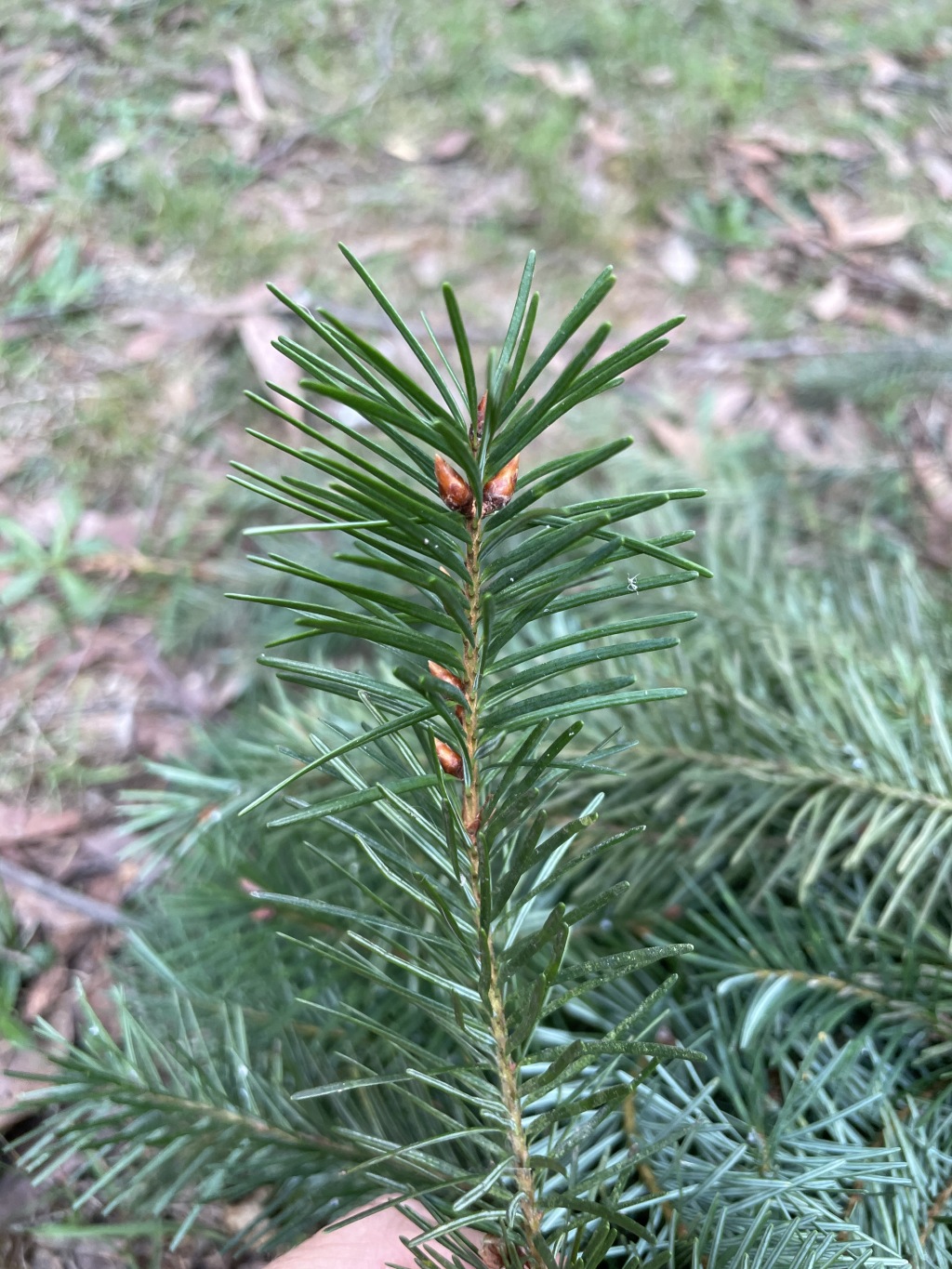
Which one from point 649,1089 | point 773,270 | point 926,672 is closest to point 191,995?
point 649,1089

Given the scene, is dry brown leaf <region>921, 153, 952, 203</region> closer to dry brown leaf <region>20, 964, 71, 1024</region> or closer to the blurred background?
the blurred background

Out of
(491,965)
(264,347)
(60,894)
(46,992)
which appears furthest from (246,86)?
(491,965)

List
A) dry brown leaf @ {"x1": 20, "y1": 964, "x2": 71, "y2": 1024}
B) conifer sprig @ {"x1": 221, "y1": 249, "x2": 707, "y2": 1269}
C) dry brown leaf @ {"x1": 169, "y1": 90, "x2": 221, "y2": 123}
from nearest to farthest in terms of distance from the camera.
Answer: conifer sprig @ {"x1": 221, "y1": 249, "x2": 707, "y2": 1269} < dry brown leaf @ {"x1": 20, "y1": 964, "x2": 71, "y2": 1024} < dry brown leaf @ {"x1": 169, "y1": 90, "x2": 221, "y2": 123}

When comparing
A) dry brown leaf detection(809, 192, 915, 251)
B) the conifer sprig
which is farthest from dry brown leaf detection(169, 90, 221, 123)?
the conifer sprig

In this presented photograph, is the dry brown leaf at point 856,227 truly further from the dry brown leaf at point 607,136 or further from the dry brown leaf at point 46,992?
the dry brown leaf at point 46,992

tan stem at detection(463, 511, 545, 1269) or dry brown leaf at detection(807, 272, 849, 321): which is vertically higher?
dry brown leaf at detection(807, 272, 849, 321)

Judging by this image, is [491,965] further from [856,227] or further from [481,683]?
[856,227]
